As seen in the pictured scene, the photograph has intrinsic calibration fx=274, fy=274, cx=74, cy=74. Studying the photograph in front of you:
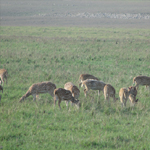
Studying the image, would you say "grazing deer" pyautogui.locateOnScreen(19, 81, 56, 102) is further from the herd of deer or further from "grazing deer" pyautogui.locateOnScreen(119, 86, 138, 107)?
"grazing deer" pyautogui.locateOnScreen(119, 86, 138, 107)

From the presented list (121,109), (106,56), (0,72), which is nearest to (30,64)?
(0,72)

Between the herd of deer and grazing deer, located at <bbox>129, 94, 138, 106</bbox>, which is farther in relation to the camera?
grazing deer, located at <bbox>129, 94, 138, 106</bbox>

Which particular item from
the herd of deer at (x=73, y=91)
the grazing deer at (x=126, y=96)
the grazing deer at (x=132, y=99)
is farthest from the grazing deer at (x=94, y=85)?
the grazing deer at (x=132, y=99)

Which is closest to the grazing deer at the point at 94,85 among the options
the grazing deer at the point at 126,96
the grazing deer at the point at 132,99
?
the grazing deer at the point at 126,96

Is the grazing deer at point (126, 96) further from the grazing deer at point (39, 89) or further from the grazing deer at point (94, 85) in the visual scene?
the grazing deer at point (39, 89)

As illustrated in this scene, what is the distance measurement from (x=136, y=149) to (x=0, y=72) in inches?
332

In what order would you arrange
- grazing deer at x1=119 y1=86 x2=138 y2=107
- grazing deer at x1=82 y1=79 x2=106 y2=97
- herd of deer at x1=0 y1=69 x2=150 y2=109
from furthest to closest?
1. grazing deer at x1=82 y1=79 x2=106 y2=97
2. grazing deer at x1=119 y1=86 x2=138 y2=107
3. herd of deer at x1=0 y1=69 x2=150 y2=109

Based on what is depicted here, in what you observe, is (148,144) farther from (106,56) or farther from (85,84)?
(106,56)

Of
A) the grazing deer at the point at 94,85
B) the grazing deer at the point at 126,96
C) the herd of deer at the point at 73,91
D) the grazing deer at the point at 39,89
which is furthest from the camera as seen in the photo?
the grazing deer at the point at 94,85

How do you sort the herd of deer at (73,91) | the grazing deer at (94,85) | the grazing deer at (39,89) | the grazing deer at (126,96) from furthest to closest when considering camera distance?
1. the grazing deer at (94,85)
2. the grazing deer at (39,89)
3. the grazing deer at (126,96)
4. the herd of deer at (73,91)

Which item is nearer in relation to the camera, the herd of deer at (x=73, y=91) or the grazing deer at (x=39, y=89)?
the herd of deer at (x=73, y=91)

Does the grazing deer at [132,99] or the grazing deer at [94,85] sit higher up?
the grazing deer at [94,85]

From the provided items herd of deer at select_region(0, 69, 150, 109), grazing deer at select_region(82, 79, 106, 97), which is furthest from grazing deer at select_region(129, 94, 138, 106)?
grazing deer at select_region(82, 79, 106, 97)

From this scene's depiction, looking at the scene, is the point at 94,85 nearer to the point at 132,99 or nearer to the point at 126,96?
the point at 126,96
